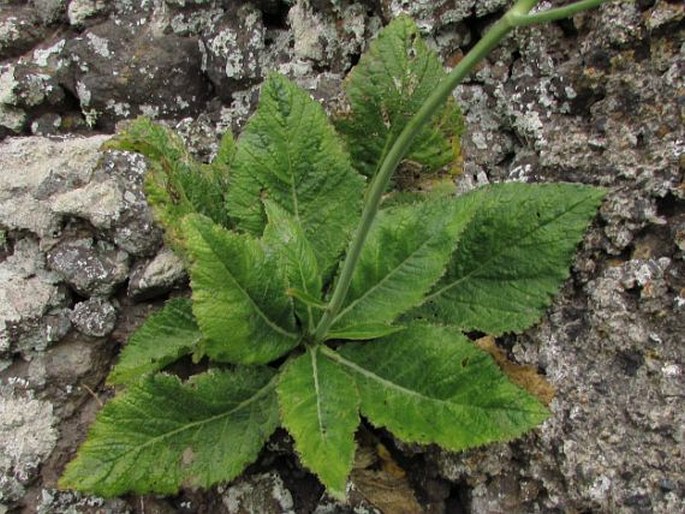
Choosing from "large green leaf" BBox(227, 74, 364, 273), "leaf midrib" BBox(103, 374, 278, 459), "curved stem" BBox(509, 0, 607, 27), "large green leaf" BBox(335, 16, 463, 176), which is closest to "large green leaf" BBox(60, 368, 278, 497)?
"leaf midrib" BBox(103, 374, 278, 459)

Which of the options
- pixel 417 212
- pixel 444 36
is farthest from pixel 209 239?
pixel 444 36

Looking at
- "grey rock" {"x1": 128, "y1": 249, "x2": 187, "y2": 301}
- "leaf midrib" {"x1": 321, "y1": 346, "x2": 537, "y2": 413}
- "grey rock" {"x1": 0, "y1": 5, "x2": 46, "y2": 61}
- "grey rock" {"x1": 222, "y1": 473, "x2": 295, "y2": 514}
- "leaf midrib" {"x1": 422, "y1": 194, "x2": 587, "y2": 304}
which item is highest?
"grey rock" {"x1": 0, "y1": 5, "x2": 46, "y2": 61}

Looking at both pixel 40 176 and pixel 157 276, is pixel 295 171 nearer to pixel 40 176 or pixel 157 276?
pixel 157 276

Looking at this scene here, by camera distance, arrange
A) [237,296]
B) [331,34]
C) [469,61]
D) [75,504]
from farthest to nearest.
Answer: [331,34] < [75,504] < [237,296] < [469,61]

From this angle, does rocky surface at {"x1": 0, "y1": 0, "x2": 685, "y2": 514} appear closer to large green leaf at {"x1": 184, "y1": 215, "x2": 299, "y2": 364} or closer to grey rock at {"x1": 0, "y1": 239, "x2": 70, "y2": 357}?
grey rock at {"x1": 0, "y1": 239, "x2": 70, "y2": 357}

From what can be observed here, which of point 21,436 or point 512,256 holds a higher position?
point 512,256

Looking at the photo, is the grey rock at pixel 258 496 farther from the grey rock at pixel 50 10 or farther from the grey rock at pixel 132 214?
the grey rock at pixel 50 10

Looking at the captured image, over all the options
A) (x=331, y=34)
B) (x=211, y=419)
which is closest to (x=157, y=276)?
(x=211, y=419)
